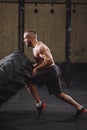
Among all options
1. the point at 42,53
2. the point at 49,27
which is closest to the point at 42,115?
the point at 42,53

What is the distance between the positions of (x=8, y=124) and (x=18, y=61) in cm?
147

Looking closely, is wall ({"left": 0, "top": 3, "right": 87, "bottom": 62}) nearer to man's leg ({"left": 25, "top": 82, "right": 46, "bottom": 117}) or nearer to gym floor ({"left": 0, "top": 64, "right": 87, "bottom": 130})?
gym floor ({"left": 0, "top": 64, "right": 87, "bottom": 130})

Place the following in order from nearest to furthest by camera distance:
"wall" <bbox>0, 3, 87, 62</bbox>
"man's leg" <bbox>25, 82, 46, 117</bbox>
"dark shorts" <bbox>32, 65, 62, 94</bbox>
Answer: "dark shorts" <bbox>32, 65, 62, 94</bbox> → "man's leg" <bbox>25, 82, 46, 117</bbox> → "wall" <bbox>0, 3, 87, 62</bbox>

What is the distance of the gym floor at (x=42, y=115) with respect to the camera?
7906 mm

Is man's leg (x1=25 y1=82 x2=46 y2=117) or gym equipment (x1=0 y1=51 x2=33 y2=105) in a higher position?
gym equipment (x1=0 y1=51 x2=33 y2=105)

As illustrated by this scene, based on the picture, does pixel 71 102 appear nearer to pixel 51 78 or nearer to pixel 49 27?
pixel 51 78

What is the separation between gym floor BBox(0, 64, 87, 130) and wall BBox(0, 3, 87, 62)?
6.24 metres

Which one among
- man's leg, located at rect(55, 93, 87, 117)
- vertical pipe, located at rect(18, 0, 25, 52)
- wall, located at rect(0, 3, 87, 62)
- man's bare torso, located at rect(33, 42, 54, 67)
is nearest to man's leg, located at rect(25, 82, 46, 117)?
man's leg, located at rect(55, 93, 87, 117)

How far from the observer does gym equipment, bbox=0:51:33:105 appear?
825 cm

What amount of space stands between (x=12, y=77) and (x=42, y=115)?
1144 mm

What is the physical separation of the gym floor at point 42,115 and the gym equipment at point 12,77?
577mm

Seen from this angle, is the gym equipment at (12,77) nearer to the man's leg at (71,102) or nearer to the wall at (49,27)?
the man's leg at (71,102)

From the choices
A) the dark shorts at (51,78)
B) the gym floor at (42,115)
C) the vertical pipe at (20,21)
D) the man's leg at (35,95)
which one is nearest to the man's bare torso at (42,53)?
the dark shorts at (51,78)

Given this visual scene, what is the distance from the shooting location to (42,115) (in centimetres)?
888
